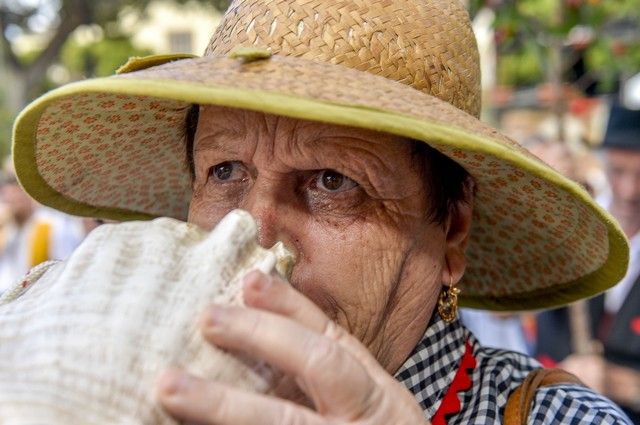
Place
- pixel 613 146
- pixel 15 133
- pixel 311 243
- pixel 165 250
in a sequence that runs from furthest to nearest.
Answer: pixel 613 146 → pixel 15 133 → pixel 311 243 → pixel 165 250

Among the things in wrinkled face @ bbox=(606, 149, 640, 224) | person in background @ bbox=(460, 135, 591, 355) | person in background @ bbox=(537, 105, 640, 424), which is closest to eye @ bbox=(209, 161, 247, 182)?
person in background @ bbox=(537, 105, 640, 424)

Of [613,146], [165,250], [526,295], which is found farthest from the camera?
[613,146]

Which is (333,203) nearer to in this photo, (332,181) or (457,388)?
(332,181)

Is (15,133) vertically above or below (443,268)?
above

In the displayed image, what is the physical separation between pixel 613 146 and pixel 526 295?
11.5ft

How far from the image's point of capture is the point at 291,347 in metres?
1.02

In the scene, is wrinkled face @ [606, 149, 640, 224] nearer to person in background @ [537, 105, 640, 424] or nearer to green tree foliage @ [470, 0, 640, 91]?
person in background @ [537, 105, 640, 424]

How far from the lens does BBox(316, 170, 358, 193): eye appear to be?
A: 5.35ft

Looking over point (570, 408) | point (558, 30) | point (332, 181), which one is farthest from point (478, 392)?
point (558, 30)

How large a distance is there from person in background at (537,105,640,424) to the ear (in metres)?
1.80

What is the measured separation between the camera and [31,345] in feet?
3.27

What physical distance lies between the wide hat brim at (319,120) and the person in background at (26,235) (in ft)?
14.2

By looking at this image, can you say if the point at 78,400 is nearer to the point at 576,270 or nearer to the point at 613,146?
the point at 576,270

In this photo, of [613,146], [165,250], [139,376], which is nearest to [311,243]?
[165,250]
